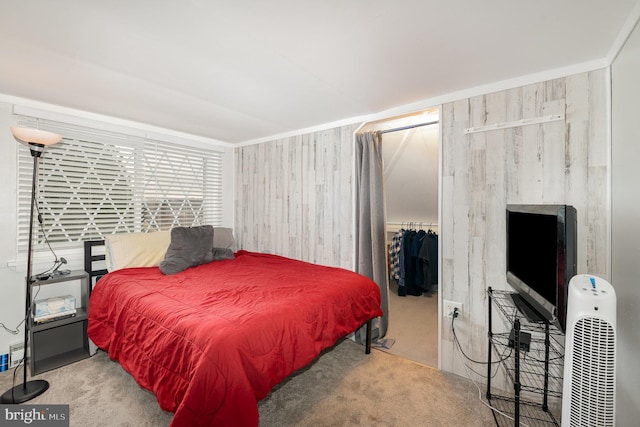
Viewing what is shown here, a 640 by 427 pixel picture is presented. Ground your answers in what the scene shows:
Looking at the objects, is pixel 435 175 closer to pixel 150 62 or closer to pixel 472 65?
pixel 472 65

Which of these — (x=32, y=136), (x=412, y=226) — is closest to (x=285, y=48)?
(x=32, y=136)

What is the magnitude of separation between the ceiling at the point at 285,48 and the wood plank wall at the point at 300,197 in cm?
69

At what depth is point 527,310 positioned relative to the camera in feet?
5.55

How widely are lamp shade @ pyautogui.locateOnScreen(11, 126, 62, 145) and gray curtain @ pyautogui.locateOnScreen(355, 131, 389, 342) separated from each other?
2.57 meters

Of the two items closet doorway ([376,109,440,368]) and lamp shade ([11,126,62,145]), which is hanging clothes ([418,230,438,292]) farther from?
lamp shade ([11,126,62,145])

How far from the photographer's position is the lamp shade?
79.2 inches

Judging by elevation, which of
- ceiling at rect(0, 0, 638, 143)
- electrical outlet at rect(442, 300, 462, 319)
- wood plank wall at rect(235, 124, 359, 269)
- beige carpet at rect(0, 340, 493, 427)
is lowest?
beige carpet at rect(0, 340, 493, 427)

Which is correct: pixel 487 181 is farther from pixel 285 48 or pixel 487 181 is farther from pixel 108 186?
pixel 108 186

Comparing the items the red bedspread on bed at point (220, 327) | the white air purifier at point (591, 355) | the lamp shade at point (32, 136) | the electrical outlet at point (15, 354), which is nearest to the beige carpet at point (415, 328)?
the red bedspread on bed at point (220, 327)

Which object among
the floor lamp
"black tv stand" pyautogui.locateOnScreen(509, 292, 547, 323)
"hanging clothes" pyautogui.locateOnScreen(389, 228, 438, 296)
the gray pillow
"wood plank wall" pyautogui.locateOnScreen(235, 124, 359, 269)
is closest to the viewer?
"black tv stand" pyautogui.locateOnScreen(509, 292, 547, 323)

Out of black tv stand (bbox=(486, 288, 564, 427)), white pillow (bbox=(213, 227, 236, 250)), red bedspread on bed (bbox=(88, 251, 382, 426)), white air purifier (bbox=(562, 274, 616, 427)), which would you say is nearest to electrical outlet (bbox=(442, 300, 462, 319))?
black tv stand (bbox=(486, 288, 564, 427))

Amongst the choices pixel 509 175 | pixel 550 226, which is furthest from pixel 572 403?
pixel 509 175

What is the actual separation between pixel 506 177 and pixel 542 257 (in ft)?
2.42

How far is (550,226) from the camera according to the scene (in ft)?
A: 5.05
